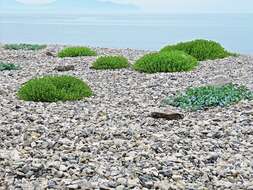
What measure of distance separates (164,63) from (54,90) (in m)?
4.32

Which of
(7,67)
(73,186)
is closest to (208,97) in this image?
(73,186)

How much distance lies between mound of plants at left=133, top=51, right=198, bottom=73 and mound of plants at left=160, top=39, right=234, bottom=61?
2.67 meters

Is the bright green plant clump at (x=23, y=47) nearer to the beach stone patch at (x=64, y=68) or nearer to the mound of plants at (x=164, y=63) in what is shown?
the beach stone patch at (x=64, y=68)

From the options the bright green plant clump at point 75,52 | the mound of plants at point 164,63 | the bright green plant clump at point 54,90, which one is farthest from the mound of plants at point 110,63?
the bright green plant clump at point 54,90

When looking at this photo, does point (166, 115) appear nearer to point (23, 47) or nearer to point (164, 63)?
point (164, 63)

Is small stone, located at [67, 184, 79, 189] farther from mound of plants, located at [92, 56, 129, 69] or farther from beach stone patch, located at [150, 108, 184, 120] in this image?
mound of plants, located at [92, 56, 129, 69]

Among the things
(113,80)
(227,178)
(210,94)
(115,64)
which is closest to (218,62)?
(115,64)

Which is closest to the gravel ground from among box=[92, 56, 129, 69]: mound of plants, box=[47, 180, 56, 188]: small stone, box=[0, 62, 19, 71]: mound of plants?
box=[47, 180, 56, 188]: small stone

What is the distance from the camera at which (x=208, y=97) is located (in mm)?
10328

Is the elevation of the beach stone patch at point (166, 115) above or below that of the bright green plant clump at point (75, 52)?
below

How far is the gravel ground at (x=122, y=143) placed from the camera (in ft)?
19.8

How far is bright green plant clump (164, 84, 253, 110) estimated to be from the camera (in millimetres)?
10039

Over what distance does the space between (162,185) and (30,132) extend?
2834mm

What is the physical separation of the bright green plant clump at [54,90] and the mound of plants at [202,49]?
6.61 metres
